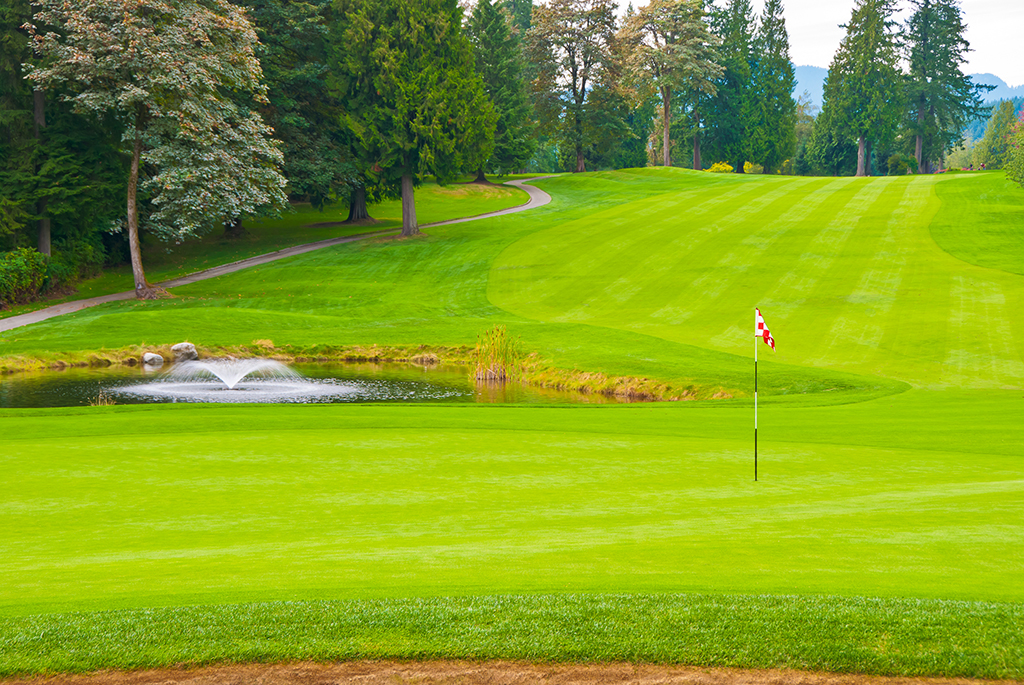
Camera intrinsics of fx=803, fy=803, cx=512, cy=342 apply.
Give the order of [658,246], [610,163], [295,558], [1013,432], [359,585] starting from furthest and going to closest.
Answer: [610,163], [658,246], [1013,432], [295,558], [359,585]

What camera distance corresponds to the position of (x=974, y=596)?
18.0ft

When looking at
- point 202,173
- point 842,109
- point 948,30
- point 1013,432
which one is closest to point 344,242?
point 202,173

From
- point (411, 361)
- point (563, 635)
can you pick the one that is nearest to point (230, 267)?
point (411, 361)

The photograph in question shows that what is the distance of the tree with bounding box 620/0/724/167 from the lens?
237 feet

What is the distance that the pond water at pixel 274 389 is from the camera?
20.1 meters

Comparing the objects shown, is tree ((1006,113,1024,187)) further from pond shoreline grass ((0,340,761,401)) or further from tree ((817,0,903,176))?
tree ((817,0,903,176))

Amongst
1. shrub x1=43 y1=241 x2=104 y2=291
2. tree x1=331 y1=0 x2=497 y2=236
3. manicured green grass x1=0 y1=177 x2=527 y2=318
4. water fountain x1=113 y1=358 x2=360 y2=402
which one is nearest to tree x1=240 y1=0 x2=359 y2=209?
tree x1=331 y1=0 x2=497 y2=236

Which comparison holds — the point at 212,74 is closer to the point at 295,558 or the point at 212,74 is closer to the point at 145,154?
the point at 145,154

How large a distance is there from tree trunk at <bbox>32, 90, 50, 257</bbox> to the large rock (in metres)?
13.4

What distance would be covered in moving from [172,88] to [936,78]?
74674 millimetres

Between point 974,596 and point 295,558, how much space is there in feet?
17.0

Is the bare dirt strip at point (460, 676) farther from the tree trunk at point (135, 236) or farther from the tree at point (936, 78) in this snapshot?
the tree at point (936, 78)

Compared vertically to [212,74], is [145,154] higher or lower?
lower

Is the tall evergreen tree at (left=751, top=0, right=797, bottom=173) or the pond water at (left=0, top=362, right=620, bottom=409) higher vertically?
the tall evergreen tree at (left=751, top=0, right=797, bottom=173)
